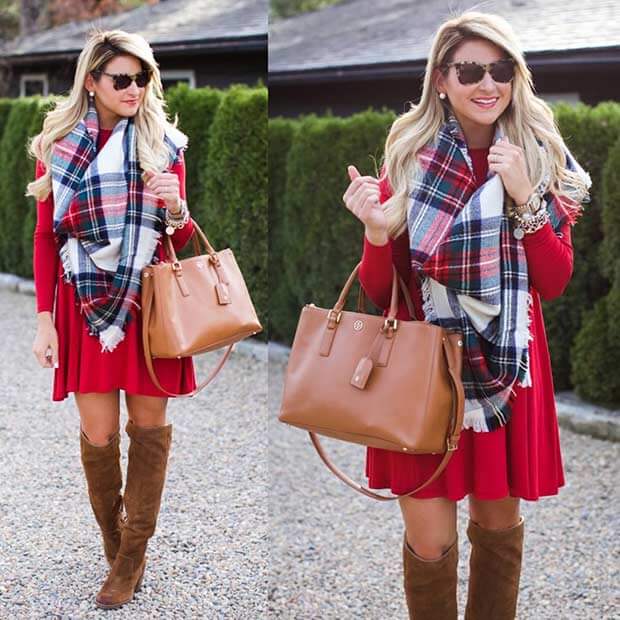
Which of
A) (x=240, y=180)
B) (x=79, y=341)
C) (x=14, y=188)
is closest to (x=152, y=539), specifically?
(x=79, y=341)

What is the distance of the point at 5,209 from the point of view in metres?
6.43

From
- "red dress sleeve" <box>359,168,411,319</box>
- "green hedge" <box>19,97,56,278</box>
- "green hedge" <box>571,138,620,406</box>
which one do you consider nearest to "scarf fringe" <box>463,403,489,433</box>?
"red dress sleeve" <box>359,168,411,319</box>

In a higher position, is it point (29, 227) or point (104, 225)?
point (104, 225)

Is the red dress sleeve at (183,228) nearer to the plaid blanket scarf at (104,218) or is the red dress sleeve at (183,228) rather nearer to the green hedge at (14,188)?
the plaid blanket scarf at (104,218)

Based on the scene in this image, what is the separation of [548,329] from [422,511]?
11.1 feet

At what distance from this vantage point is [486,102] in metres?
2.05

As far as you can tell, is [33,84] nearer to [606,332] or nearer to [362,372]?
[606,332]

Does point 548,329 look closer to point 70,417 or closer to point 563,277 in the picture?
point 70,417

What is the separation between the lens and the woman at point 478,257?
1.99 meters

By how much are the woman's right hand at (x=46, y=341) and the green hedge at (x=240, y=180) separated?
327 cm

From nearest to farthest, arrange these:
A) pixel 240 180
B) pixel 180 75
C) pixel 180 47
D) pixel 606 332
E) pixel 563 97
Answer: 1. pixel 606 332
2. pixel 240 180
3. pixel 563 97
4. pixel 180 47
5. pixel 180 75

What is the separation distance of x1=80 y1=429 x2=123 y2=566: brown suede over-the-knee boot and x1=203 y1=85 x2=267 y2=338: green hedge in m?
3.22

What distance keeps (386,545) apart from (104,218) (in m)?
1.87

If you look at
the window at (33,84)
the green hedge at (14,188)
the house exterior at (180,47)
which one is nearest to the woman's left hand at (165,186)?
the green hedge at (14,188)
